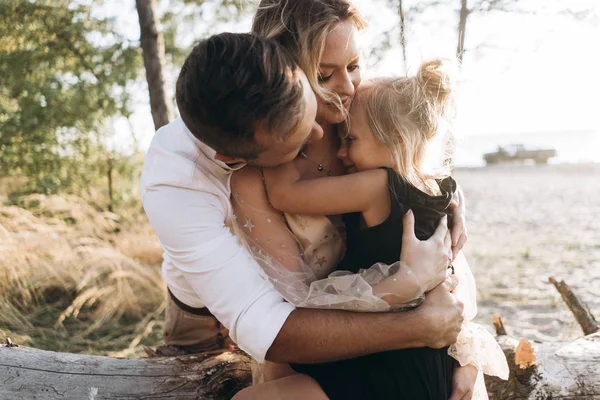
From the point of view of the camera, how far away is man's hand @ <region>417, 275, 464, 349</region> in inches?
74.1

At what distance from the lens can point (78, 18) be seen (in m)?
6.38

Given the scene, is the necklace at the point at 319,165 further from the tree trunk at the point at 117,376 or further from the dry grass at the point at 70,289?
the dry grass at the point at 70,289

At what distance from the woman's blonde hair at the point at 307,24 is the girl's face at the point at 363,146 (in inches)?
4.1

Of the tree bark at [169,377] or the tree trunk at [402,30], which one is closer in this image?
the tree bark at [169,377]

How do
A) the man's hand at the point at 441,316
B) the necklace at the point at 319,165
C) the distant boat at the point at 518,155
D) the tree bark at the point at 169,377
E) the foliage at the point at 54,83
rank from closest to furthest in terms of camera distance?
the man's hand at the point at 441,316 < the necklace at the point at 319,165 < the tree bark at the point at 169,377 < the foliage at the point at 54,83 < the distant boat at the point at 518,155

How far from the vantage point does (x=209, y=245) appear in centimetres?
179

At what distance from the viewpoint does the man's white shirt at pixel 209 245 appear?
1767 mm

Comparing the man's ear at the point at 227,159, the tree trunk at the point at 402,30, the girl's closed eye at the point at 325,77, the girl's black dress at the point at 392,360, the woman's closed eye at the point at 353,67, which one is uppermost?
the tree trunk at the point at 402,30

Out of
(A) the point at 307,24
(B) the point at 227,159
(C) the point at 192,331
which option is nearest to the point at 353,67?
(A) the point at 307,24

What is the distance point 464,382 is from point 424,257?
1.77 feet

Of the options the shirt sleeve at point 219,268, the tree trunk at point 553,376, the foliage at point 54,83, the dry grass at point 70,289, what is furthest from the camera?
the foliage at point 54,83

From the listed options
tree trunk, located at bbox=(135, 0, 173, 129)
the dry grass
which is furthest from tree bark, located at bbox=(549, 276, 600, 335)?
tree trunk, located at bbox=(135, 0, 173, 129)

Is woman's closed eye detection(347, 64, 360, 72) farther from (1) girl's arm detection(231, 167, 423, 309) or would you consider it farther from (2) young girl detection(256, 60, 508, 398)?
(1) girl's arm detection(231, 167, 423, 309)

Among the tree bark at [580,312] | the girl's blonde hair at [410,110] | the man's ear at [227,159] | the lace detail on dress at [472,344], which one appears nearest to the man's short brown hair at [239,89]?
the man's ear at [227,159]
